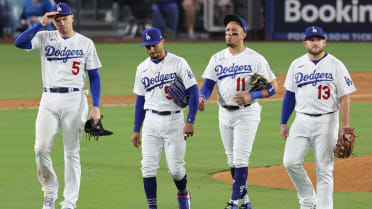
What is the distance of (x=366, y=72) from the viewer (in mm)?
24297

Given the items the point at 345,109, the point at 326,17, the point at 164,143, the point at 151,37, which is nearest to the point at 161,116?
the point at 164,143

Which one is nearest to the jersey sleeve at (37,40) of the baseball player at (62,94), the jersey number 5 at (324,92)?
the baseball player at (62,94)

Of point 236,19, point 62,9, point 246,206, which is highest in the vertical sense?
point 62,9

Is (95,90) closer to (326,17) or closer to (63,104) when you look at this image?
(63,104)

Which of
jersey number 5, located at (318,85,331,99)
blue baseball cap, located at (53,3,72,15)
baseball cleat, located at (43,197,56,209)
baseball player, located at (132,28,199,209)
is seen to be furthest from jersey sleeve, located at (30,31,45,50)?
jersey number 5, located at (318,85,331,99)

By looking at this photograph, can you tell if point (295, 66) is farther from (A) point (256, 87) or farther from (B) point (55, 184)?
(B) point (55, 184)

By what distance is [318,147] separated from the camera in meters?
7.90

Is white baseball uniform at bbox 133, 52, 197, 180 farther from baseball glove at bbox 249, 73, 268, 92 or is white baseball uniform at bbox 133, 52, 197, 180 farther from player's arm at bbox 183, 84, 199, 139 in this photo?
baseball glove at bbox 249, 73, 268, 92

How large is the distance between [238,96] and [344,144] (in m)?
1.30

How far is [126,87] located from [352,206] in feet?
45.8

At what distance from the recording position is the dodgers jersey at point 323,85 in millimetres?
7883

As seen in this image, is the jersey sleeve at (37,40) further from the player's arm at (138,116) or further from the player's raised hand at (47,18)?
the player's arm at (138,116)

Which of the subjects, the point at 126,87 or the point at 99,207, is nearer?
the point at 99,207

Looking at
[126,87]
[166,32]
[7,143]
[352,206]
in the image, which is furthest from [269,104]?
[166,32]
